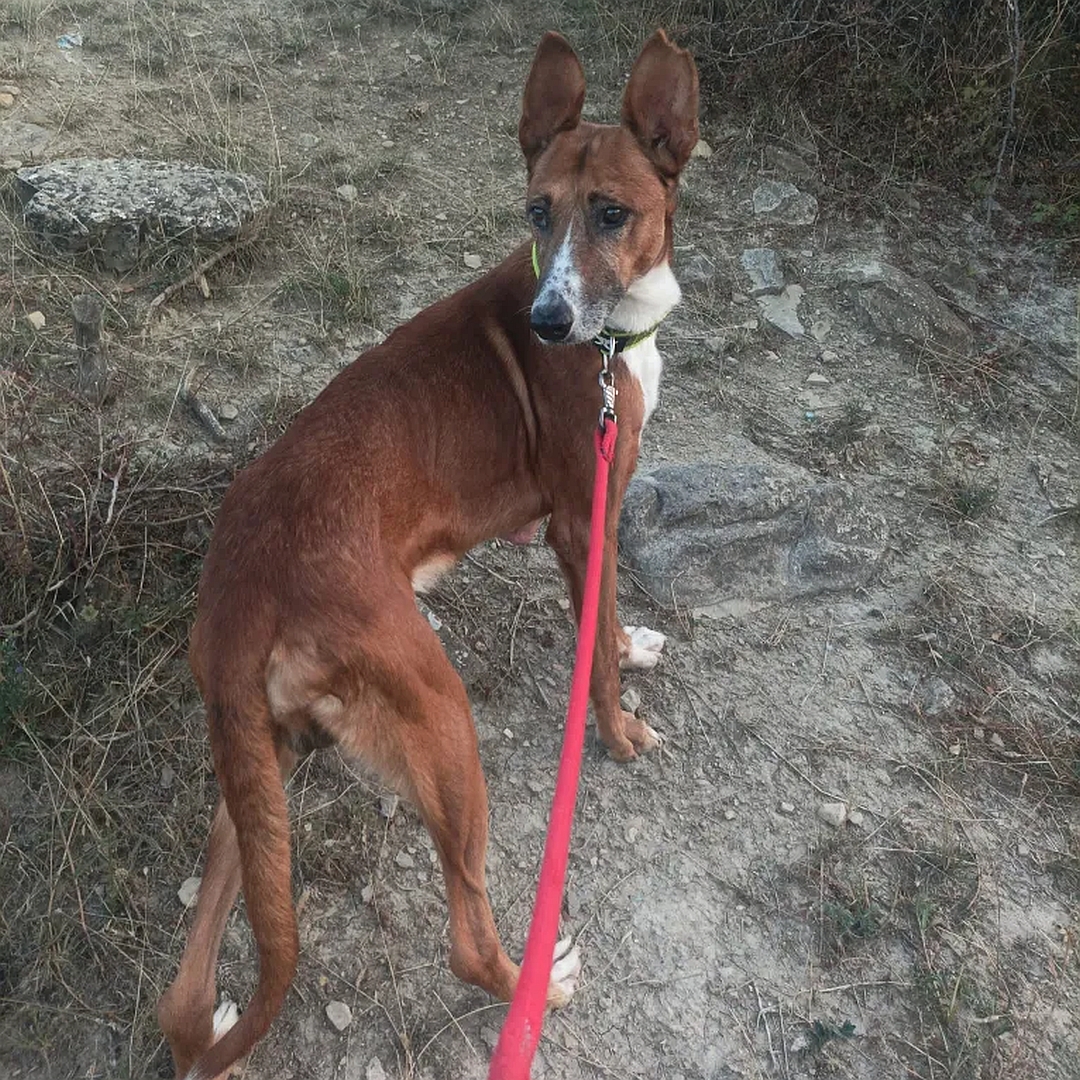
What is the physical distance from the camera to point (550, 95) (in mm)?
2947

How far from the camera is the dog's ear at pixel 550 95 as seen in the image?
2.85 m

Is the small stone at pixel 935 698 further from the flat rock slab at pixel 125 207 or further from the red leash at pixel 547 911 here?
the flat rock slab at pixel 125 207

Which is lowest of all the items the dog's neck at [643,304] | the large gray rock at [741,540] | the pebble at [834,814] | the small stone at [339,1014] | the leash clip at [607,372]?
the small stone at [339,1014]

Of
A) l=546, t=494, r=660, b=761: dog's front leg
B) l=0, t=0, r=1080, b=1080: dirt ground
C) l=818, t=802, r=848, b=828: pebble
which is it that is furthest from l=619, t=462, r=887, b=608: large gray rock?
l=818, t=802, r=848, b=828: pebble

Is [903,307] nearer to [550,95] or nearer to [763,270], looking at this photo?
[763,270]

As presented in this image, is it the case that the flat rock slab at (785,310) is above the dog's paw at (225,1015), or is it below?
above

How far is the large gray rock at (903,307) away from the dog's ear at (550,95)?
2648mm

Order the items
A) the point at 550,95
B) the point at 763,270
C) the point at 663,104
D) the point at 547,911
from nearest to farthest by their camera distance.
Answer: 1. the point at 547,911
2. the point at 663,104
3. the point at 550,95
4. the point at 763,270

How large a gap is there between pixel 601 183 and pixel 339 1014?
2.58 meters

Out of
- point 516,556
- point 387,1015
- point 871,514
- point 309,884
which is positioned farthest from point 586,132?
point 387,1015

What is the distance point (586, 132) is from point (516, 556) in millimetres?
1740

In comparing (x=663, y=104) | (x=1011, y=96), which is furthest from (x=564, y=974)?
(x=1011, y=96)

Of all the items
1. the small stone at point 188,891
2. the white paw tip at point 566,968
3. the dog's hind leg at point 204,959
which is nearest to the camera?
the dog's hind leg at point 204,959

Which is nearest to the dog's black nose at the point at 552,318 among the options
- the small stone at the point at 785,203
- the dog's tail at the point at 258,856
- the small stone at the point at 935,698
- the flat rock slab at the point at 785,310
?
the dog's tail at the point at 258,856
